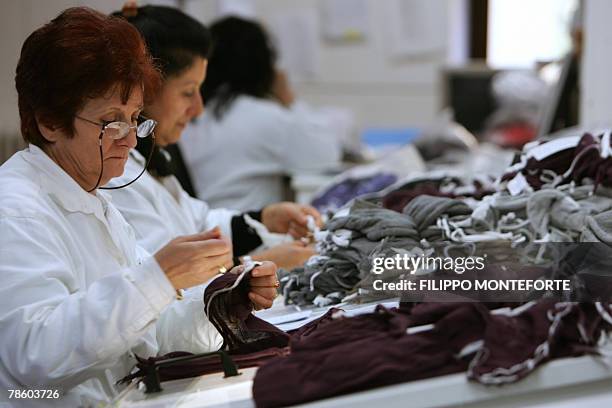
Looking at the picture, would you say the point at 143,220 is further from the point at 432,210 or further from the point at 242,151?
the point at 242,151

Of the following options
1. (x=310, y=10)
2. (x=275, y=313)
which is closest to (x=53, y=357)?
(x=275, y=313)

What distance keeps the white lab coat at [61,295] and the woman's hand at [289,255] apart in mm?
590

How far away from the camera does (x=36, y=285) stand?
1.18 meters

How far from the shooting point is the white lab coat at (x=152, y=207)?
5.87ft

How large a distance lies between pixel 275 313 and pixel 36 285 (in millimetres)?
537

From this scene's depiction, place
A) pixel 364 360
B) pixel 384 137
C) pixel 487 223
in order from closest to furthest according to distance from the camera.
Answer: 1. pixel 364 360
2. pixel 487 223
3. pixel 384 137

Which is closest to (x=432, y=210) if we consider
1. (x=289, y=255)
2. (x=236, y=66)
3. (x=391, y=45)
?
(x=289, y=255)

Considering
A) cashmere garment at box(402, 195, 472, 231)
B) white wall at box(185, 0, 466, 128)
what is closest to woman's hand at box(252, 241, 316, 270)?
cashmere garment at box(402, 195, 472, 231)

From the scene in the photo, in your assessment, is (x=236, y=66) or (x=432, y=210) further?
(x=236, y=66)

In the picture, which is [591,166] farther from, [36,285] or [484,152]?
[484,152]

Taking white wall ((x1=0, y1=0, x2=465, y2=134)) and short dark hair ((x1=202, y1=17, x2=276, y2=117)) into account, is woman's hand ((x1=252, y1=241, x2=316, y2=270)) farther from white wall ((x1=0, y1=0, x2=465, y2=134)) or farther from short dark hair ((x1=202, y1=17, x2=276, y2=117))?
white wall ((x1=0, y1=0, x2=465, y2=134))

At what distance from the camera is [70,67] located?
4.14 ft

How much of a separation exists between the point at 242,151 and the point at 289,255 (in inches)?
58.4

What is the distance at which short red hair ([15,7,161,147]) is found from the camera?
1.27m
